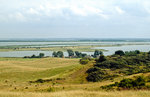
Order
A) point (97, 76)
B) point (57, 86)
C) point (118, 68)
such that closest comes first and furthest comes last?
1. point (57, 86)
2. point (97, 76)
3. point (118, 68)

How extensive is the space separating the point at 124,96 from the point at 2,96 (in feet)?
27.7

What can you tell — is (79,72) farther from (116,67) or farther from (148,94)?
(148,94)

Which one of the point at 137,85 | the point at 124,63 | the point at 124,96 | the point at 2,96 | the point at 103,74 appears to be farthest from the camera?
the point at 124,63

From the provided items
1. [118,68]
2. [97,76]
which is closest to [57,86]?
[97,76]

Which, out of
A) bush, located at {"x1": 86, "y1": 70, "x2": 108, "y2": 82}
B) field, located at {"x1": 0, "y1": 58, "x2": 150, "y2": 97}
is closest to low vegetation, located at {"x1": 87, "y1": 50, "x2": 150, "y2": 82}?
bush, located at {"x1": 86, "y1": 70, "x2": 108, "y2": 82}

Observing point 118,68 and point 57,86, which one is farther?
point 118,68

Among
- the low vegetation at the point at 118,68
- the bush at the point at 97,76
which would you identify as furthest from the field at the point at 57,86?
the low vegetation at the point at 118,68

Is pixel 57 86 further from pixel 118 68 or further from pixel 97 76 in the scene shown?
pixel 118 68

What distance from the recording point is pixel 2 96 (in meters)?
13.9

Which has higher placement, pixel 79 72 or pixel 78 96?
pixel 78 96

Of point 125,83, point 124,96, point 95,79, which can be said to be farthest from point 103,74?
point 124,96

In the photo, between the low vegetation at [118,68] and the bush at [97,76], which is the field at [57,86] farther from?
the low vegetation at [118,68]

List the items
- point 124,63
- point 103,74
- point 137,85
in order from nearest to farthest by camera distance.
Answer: point 137,85
point 103,74
point 124,63

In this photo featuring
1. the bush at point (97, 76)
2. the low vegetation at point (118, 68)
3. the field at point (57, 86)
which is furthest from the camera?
the low vegetation at point (118, 68)
